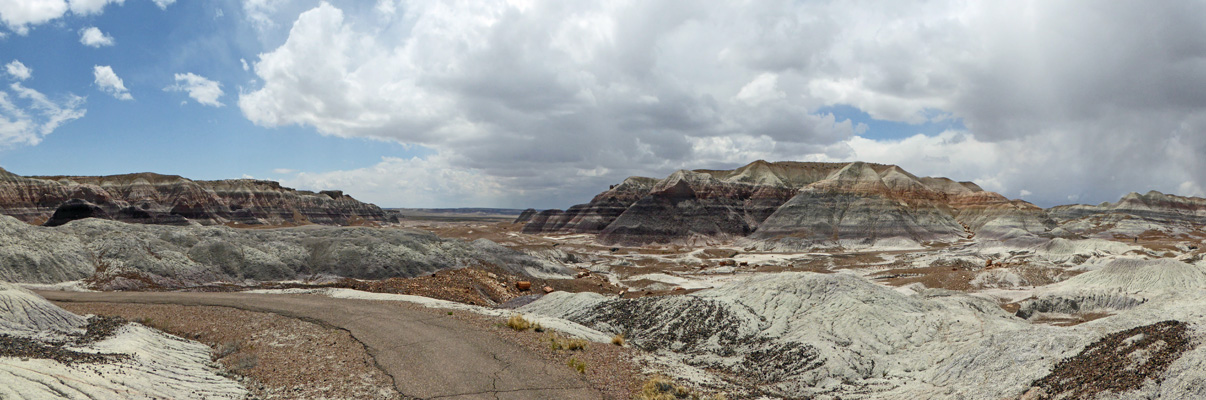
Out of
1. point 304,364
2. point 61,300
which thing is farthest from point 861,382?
point 61,300

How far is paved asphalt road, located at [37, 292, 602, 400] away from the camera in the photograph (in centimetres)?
1386

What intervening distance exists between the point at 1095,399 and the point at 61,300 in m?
36.1

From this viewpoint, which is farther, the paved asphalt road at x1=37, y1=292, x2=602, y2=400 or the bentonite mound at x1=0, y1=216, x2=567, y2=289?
the bentonite mound at x1=0, y1=216, x2=567, y2=289

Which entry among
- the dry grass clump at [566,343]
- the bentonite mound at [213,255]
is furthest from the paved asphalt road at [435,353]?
the bentonite mound at [213,255]

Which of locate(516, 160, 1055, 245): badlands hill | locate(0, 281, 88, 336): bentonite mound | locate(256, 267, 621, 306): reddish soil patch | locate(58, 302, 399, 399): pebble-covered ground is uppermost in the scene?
locate(516, 160, 1055, 245): badlands hill

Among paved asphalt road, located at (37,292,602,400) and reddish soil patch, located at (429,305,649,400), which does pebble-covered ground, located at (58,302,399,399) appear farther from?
reddish soil patch, located at (429,305,649,400)

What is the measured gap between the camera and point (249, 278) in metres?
38.0

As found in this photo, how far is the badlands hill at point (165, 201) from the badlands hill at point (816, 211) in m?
73.4

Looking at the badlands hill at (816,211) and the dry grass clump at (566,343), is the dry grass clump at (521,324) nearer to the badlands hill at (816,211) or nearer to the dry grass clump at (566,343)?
the dry grass clump at (566,343)

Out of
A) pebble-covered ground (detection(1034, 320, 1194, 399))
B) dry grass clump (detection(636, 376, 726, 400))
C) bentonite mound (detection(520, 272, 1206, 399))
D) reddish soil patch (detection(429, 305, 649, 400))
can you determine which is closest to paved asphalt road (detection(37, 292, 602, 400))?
reddish soil patch (detection(429, 305, 649, 400))

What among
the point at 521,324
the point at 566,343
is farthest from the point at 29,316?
the point at 566,343

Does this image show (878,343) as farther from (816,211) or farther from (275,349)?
(816,211)

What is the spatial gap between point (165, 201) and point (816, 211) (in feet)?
457

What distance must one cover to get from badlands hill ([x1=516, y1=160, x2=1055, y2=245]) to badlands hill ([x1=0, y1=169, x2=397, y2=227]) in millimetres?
73418
